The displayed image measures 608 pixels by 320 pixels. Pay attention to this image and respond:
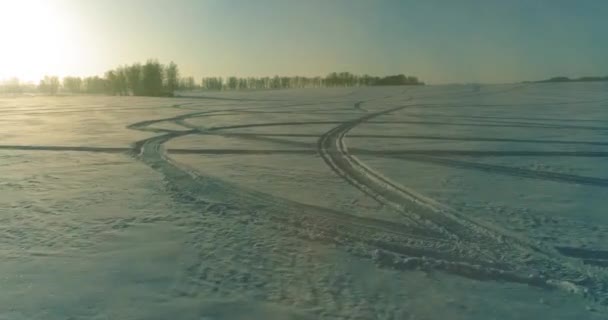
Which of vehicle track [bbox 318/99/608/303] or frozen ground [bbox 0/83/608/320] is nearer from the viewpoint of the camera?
frozen ground [bbox 0/83/608/320]

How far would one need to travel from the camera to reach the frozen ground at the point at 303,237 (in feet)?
11.7

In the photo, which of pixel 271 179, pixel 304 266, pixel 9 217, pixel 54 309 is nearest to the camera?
pixel 54 309

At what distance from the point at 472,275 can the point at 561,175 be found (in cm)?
579

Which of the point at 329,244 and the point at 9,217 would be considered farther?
the point at 9,217

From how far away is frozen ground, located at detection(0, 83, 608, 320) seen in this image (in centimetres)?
355

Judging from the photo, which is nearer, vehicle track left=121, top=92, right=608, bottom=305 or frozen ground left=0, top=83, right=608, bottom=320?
frozen ground left=0, top=83, right=608, bottom=320

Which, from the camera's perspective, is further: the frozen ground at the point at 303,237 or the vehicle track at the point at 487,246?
the vehicle track at the point at 487,246

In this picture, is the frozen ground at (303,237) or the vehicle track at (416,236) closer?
the frozen ground at (303,237)

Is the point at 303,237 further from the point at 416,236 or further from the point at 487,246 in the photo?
the point at 487,246

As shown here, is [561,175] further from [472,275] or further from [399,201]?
[472,275]

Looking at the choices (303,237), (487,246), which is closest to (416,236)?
(487,246)

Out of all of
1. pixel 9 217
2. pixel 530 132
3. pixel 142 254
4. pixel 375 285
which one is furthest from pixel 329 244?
pixel 530 132

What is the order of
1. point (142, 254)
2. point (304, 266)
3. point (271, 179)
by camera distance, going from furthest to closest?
point (271, 179) → point (142, 254) → point (304, 266)

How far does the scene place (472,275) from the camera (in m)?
4.04
